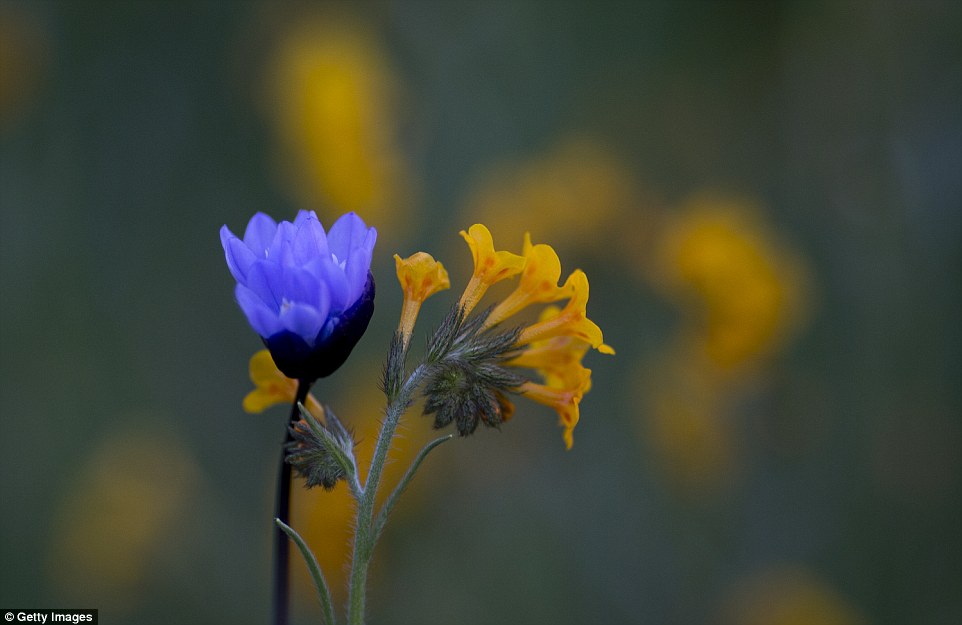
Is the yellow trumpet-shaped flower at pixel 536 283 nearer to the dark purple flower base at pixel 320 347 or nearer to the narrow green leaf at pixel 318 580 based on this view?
the dark purple flower base at pixel 320 347

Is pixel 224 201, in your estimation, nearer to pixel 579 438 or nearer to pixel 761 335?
pixel 579 438

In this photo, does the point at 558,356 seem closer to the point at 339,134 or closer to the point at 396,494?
the point at 396,494

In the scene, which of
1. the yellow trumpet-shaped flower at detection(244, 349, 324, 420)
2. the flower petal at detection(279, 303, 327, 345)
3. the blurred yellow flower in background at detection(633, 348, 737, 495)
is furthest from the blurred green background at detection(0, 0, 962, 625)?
the flower petal at detection(279, 303, 327, 345)

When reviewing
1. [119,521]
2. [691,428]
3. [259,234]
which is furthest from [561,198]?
Answer: [259,234]

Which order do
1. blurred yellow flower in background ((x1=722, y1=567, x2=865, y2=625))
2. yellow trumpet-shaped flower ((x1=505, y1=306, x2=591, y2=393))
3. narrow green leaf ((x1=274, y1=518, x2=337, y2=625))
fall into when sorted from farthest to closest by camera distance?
blurred yellow flower in background ((x1=722, y1=567, x2=865, y2=625))
yellow trumpet-shaped flower ((x1=505, y1=306, x2=591, y2=393))
narrow green leaf ((x1=274, y1=518, x2=337, y2=625))

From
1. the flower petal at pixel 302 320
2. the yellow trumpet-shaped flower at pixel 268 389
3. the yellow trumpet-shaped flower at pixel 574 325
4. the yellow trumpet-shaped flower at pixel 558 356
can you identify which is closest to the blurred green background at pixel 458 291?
the yellow trumpet-shaped flower at pixel 268 389

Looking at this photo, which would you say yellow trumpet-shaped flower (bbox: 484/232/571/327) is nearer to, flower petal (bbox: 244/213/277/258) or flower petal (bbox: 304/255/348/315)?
flower petal (bbox: 304/255/348/315)
